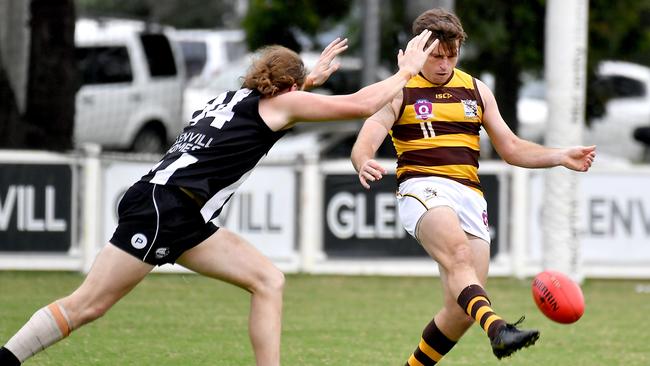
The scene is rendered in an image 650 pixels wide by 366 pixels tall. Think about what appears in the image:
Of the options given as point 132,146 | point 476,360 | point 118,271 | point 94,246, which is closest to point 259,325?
point 118,271

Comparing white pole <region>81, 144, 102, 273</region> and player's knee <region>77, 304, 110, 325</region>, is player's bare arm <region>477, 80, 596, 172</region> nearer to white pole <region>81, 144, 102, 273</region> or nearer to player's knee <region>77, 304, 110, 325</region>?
player's knee <region>77, 304, 110, 325</region>

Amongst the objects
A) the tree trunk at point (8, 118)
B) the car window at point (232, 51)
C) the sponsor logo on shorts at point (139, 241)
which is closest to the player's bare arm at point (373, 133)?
the sponsor logo on shorts at point (139, 241)

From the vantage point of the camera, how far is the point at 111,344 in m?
9.20

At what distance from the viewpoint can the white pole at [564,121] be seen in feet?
42.9

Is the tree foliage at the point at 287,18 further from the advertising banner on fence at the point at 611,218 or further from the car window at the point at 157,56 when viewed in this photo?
the advertising banner on fence at the point at 611,218

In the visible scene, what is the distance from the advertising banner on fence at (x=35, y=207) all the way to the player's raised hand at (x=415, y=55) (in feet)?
23.3

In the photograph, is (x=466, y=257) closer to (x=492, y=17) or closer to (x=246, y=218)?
(x=246, y=218)

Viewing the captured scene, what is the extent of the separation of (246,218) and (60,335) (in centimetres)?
722

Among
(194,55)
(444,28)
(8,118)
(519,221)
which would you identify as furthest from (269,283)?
(194,55)

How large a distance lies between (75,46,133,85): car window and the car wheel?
0.98 meters

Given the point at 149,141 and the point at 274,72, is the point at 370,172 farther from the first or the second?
the point at 149,141

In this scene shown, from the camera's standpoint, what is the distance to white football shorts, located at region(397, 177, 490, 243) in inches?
283

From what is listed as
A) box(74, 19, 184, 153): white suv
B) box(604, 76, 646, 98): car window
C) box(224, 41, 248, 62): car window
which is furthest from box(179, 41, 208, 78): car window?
box(604, 76, 646, 98): car window

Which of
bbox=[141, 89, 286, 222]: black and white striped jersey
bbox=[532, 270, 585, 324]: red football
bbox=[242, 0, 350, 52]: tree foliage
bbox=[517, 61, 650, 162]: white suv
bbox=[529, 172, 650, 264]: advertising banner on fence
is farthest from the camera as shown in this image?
bbox=[517, 61, 650, 162]: white suv
